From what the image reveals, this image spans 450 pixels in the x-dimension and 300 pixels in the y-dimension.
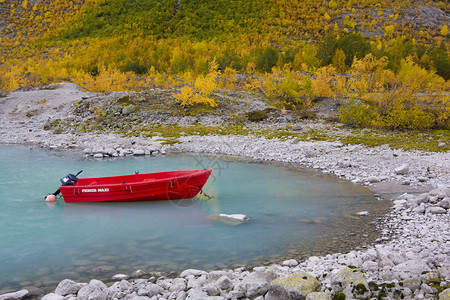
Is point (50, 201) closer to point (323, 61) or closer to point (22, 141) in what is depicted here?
point (22, 141)

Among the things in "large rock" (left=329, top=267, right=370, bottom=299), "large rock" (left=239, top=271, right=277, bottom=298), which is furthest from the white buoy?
"large rock" (left=329, top=267, right=370, bottom=299)

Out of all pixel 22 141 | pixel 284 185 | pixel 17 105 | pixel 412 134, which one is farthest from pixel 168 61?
pixel 284 185

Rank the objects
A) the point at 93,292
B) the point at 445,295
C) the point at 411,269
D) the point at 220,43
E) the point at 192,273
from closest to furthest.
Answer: the point at 445,295 → the point at 411,269 → the point at 93,292 → the point at 192,273 → the point at 220,43

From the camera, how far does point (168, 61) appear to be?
97.0 metres

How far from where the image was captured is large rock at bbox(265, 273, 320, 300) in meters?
6.76

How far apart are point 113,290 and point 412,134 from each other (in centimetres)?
2511

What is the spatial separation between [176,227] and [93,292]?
5348 millimetres

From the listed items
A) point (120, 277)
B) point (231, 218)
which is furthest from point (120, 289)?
point (231, 218)

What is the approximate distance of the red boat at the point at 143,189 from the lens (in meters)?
15.1

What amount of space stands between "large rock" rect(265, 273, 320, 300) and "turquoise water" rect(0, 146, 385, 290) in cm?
246

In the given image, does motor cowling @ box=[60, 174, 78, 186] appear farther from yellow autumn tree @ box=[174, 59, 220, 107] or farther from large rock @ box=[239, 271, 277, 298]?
yellow autumn tree @ box=[174, 59, 220, 107]

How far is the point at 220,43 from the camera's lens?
122938 mm

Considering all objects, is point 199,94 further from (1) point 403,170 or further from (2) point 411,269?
(2) point 411,269

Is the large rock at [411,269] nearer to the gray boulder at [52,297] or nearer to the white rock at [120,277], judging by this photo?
the white rock at [120,277]
